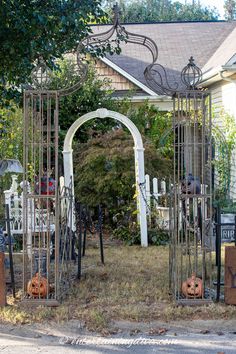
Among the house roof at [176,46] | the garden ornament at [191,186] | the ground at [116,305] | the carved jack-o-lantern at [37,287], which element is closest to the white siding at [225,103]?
the house roof at [176,46]

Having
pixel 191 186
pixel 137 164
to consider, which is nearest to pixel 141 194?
pixel 137 164

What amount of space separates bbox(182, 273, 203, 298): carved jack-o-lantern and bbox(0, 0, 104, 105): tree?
140 inches

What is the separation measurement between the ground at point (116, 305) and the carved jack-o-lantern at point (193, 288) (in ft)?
0.68

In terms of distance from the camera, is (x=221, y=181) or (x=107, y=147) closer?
(x=107, y=147)

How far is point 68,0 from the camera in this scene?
785cm

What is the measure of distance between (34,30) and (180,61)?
1138 centimetres

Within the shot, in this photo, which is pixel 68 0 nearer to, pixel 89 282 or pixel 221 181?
pixel 89 282

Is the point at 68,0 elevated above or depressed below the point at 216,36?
below

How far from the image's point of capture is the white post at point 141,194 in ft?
35.5

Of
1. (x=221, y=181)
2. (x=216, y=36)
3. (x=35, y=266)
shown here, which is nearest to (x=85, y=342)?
(x=35, y=266)

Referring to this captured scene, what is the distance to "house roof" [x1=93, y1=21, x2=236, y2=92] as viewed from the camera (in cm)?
1766

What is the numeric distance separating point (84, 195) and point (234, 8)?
41.5m

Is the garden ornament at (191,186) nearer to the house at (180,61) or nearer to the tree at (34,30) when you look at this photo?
the tree at (34,30)

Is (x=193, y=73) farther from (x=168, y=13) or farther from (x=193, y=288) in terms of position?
(x=168, y=13)
